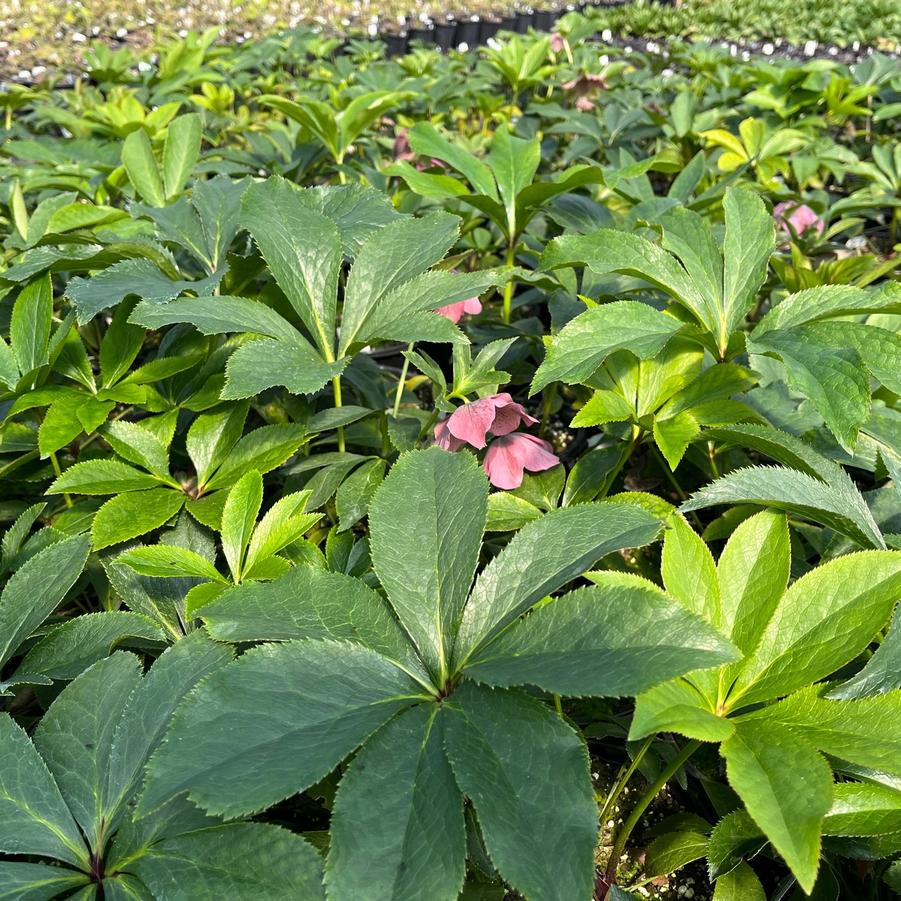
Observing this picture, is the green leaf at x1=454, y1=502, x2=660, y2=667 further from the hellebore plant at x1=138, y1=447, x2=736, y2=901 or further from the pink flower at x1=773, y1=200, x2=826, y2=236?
the pink flower at x1=773, y1=200, x2=826, y2=236

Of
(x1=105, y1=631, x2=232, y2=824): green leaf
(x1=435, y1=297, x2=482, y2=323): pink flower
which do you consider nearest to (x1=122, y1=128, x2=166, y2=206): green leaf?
(x1=435, y1=297, x2=482, y2=323): pink flower

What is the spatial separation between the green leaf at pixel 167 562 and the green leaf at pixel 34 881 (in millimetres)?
235

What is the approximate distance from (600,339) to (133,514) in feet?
1.61

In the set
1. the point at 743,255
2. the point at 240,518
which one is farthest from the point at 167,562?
the point at 743,255

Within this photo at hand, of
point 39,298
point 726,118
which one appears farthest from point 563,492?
point 726,118

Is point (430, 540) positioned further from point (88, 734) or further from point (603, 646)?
point (88, 734)

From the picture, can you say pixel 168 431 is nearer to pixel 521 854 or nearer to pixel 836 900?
pixel 521 854

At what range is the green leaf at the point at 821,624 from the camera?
552 millimetres

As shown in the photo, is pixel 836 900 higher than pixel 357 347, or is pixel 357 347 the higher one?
pixel 357 347

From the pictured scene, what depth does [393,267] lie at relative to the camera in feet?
2.81

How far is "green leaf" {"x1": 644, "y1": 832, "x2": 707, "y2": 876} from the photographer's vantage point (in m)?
0.66

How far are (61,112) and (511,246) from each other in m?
1.48

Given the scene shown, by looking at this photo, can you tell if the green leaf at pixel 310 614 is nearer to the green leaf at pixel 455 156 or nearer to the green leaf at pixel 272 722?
the green leaf at pixel 272 722

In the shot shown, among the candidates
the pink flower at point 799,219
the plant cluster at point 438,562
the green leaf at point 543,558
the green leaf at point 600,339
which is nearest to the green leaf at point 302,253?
the plant cluster at point 438,562
